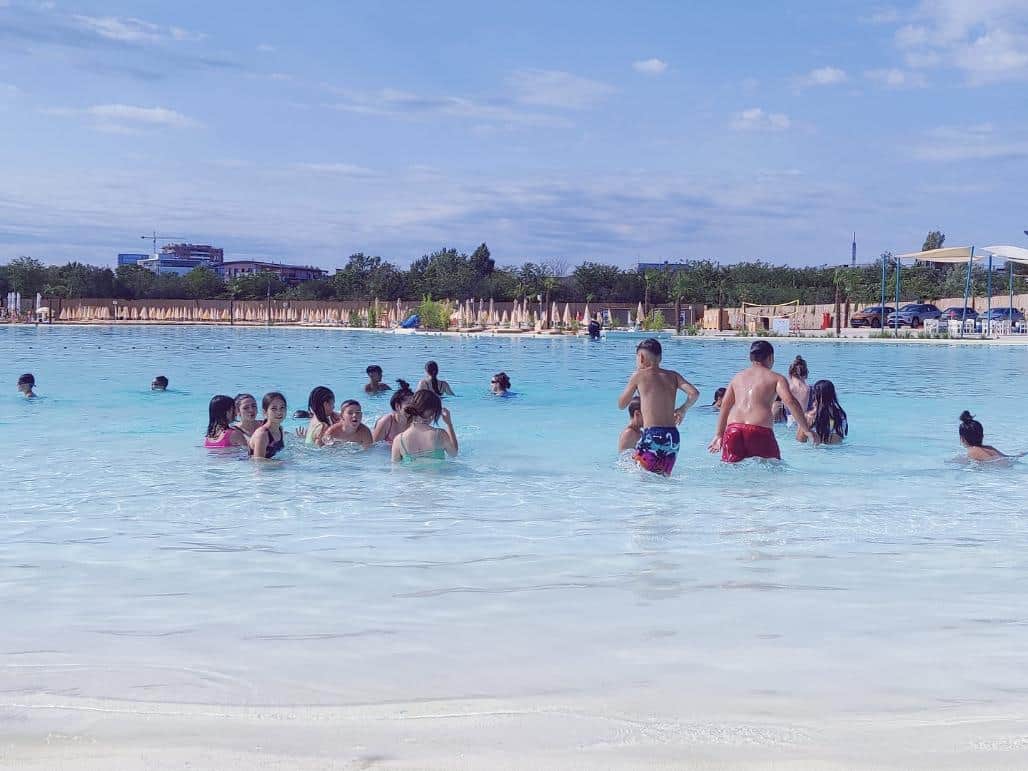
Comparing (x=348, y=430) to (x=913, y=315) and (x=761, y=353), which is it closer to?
(x=761, y=353)

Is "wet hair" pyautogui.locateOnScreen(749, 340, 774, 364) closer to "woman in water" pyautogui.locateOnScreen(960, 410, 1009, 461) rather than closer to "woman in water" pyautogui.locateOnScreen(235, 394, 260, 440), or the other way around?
"woman in water" pyautogui.locateOnScreen(960, 410, 1009, 461)

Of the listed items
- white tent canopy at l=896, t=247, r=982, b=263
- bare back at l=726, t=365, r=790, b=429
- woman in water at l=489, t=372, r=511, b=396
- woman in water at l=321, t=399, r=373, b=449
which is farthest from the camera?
white tent canopy at l=896, t=247, r=982, b=263

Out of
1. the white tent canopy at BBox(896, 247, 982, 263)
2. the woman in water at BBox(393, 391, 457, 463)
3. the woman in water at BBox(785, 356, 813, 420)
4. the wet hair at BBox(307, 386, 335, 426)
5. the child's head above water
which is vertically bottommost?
the woman in water at BBox(393, 391, 457, 463)

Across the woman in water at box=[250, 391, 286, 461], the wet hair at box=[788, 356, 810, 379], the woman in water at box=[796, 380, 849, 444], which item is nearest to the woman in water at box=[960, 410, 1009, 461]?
the woman in water at box=[796, 380, 849, 444]

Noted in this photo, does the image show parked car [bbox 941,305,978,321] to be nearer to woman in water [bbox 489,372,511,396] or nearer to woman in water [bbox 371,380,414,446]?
woman in water [bbox 489,372,511,396]

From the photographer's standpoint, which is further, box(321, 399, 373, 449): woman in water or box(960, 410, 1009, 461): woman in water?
box(321, 399, 373, 449): woman in water

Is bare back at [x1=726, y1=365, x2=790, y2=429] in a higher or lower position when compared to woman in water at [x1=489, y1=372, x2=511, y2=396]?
higher

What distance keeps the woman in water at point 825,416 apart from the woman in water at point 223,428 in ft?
18.9

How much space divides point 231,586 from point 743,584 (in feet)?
8.49

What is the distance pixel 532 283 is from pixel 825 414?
5952cm

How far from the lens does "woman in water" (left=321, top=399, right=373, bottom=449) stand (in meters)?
9.89

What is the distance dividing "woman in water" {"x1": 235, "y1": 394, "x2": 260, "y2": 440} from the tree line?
2169 inches

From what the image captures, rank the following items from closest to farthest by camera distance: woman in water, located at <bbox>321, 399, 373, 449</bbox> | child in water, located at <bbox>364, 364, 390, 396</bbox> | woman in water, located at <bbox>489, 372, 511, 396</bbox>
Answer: woman in water, located at <bbox>321, 399, 373, 449</bbox> → child in water, located at <bbox>364, 364, 390, 396</bbox> → woman in water, located at <bbox>489, 372, 511, 396</bbox>

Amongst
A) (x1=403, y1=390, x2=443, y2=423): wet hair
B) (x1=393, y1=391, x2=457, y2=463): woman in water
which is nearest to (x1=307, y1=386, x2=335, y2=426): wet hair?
(x1=393, y1=391, x2=457, y2=463): woman in water
